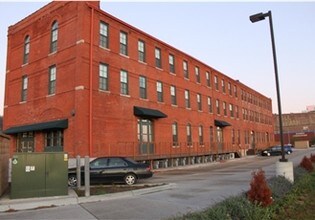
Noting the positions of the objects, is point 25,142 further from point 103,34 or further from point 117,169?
point 117,169

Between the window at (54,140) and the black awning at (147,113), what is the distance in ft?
19.7

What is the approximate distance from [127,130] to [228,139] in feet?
76.5

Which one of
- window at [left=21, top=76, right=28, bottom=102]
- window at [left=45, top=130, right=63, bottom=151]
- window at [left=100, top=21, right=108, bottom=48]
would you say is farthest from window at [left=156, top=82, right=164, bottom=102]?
window at [left=21, top=76, right=28, bottom=102]

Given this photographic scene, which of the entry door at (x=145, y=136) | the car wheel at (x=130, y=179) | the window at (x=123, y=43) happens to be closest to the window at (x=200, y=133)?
the entry door at (x=145, y=136)

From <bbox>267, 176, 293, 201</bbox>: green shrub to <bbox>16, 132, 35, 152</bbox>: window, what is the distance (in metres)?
18.7

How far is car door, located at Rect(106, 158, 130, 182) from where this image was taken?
16969 mm

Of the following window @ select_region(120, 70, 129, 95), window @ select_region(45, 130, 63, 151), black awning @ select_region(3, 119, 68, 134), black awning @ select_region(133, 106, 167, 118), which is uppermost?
window @ select_region(120, 70, 129, 95)

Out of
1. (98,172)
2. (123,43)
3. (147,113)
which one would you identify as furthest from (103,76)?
(98,172)

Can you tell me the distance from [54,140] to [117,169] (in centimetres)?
868

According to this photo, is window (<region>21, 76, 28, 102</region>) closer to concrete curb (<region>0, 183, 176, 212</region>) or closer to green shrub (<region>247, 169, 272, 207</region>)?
concrete curb (<region>0, 183, 176, 212</region>)

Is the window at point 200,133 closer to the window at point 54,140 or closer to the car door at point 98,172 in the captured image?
the window at point 54,140

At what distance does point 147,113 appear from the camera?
88.6 ft

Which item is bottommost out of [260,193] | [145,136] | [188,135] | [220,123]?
[260,193]

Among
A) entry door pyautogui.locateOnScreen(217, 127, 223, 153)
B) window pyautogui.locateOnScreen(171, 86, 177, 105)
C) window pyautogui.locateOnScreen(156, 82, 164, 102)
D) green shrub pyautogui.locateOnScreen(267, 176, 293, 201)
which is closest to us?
green shrub pyautogui.locateOnScreen(267, 176, 293, 201)
